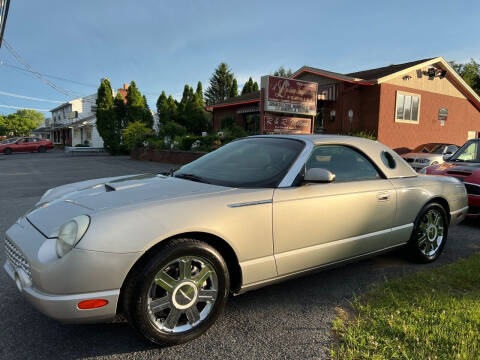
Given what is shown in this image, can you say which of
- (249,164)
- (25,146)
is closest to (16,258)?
(249,164)

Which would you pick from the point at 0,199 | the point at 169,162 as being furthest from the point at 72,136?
the point at 0,199

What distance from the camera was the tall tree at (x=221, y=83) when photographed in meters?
52.8

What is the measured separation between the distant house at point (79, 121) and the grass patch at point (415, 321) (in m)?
38.9

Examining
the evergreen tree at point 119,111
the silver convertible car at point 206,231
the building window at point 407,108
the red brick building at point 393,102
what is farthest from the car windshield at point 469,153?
→ the evergreen tree at point 119,111

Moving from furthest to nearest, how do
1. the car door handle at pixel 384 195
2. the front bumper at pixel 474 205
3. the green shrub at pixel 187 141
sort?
1. the green shrub at pixel 187 141
2. the front bumper at pixel 474 205
3. the car door handle at pixel 384 195

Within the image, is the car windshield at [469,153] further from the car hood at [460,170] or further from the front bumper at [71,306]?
the front bumper at [71,306]

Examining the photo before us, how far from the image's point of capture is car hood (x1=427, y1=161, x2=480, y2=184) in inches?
214

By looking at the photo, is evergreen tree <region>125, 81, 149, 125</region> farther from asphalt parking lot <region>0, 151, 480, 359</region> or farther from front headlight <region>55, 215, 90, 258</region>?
front headlight <region>55, 215, 90, 258</region>

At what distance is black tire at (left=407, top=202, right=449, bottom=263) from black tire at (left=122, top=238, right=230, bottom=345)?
7.95 feet

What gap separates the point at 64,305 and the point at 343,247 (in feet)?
7.34

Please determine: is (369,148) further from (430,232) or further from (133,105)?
(133,105)

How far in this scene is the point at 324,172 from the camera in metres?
2.68

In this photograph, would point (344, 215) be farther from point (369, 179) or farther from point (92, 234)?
point (92, 234)

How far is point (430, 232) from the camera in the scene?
388 centimetres
